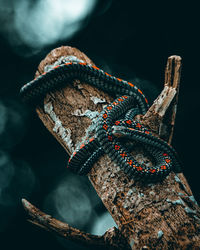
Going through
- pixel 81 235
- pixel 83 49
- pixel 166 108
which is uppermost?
pixel 83 49

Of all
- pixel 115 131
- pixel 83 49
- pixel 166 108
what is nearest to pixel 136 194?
pixel 115 131

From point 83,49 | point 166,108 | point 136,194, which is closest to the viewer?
point 136,194

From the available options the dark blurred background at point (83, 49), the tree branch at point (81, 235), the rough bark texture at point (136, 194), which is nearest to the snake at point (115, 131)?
the rough bark texture at point (136, 194)

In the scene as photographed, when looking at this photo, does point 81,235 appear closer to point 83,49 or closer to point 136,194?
point 136,194

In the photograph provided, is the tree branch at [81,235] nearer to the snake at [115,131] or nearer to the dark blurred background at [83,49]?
the snake at [115,131]

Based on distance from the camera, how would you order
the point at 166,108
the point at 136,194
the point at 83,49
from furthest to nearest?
the point at 83,49, the point at 166,108, the point at 136,194

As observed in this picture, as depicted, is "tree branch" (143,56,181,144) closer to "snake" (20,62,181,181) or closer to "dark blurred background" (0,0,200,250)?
"snake" (20,62,181,181)

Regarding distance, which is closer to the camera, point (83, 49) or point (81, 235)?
point (81, 235)

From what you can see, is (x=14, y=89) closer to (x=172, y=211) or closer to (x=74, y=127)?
(x=74, y=127)
